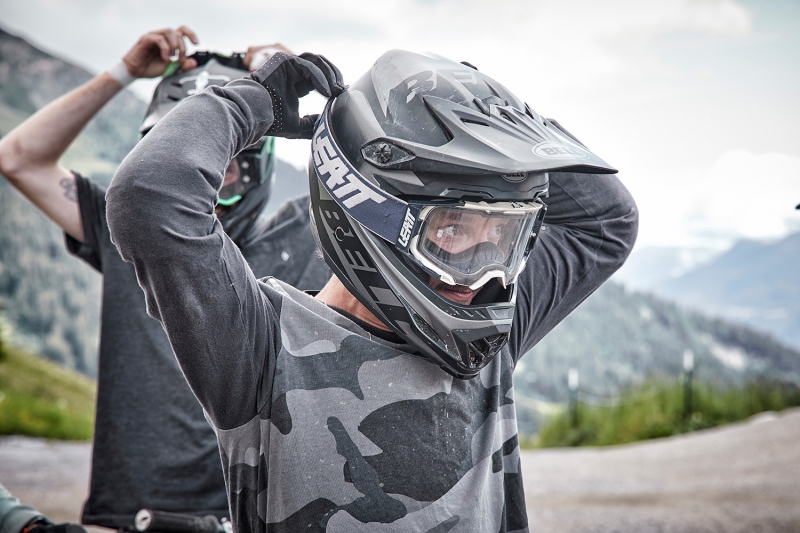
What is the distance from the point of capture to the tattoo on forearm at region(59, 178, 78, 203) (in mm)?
2312

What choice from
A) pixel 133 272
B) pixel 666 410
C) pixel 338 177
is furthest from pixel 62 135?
pixel 666 410

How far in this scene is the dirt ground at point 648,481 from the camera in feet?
16.0

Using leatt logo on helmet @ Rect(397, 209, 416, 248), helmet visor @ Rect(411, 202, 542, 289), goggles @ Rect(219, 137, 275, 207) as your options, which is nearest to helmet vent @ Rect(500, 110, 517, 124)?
helmet visor @ Rect(411, 202, 542, 289)

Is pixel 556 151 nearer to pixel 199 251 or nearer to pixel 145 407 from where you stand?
pixel 199 251

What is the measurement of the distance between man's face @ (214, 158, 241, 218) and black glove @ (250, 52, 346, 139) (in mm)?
788

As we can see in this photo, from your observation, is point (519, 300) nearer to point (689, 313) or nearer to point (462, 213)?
point (462, 213)

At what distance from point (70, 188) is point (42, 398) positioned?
6.08 m

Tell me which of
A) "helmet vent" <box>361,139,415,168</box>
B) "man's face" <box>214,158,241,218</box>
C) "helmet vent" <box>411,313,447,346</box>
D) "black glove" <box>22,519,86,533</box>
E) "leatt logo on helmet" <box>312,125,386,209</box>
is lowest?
"black glove" <box>22,519,86,533</box>

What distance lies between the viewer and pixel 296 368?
128 cm

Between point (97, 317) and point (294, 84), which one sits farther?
point (97, 317)

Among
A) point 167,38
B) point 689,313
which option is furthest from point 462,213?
point 689,313

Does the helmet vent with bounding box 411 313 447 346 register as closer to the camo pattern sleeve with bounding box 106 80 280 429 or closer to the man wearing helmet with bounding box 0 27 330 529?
the camo pattern sleeve with bounding box 106 80 280 429

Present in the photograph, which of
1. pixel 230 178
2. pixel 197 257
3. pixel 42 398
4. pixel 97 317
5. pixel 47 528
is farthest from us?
pixel 97 317

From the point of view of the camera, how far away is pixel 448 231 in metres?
1.36
